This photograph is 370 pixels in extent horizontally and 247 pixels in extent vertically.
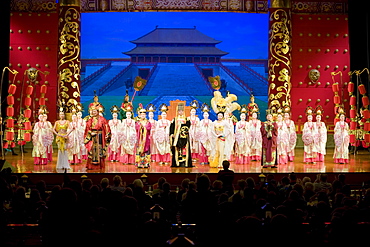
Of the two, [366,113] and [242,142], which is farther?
[366,113]

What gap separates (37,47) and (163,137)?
19.0 ft

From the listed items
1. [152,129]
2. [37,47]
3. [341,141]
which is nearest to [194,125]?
[152,129]

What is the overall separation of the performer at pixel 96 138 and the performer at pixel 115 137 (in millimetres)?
1052

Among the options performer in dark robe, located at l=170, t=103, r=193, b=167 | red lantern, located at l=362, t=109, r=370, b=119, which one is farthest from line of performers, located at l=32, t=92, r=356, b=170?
red lantern, located at l=362, t=109, r=370, b=119

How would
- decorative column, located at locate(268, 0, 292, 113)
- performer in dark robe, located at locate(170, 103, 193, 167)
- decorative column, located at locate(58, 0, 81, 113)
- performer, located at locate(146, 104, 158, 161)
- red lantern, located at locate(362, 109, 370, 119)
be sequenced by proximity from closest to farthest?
performer in dark robe, located at locate(170, 103, 193, 167) → performer, located at locate(146, 104, 158, 161) → red lantern, located at locate(362, 109, 370, 119) → decorative column, located at locate(58, 0, 81, 113) → decorative column, located at locate(268, 0, 292, 113)

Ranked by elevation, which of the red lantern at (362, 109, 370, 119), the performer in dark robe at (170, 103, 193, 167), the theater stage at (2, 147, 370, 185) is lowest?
the theater stage at (2, 147, 370, 185)

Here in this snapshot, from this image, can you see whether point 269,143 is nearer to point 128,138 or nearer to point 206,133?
point 206,133

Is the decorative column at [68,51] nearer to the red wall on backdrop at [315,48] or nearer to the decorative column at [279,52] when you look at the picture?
the decorative column at [279,52]

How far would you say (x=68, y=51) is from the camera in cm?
1548

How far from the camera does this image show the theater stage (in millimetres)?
10570

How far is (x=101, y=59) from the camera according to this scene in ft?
57.3

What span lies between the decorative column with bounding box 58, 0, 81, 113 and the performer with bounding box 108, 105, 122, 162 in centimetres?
263

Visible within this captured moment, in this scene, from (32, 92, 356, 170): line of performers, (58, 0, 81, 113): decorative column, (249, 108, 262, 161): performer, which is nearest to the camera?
(32, 92, 356, 170): line of performers

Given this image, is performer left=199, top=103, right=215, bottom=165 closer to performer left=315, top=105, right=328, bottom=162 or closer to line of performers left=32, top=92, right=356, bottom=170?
line of performers left=32, top=92, right=356, bottom=170
